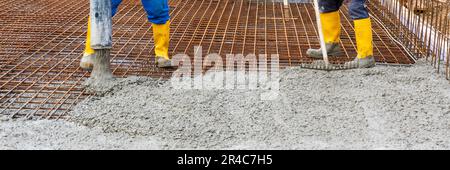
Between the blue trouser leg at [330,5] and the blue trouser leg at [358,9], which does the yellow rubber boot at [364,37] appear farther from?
the blue trouser leg at [330,5]

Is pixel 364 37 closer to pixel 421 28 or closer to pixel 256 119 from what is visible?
pixel 421 28

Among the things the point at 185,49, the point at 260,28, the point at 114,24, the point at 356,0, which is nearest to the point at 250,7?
the point at 260,28

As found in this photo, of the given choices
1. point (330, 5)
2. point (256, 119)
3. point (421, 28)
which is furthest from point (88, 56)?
point (421, 28)

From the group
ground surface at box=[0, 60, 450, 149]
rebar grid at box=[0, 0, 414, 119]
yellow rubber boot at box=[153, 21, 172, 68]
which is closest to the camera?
ground surface at box=[0, 60, 450, 149]

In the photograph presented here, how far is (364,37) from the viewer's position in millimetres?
4285

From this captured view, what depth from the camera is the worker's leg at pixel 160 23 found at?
4176 millimetres

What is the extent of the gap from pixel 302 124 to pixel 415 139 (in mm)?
553

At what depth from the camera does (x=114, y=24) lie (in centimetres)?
570

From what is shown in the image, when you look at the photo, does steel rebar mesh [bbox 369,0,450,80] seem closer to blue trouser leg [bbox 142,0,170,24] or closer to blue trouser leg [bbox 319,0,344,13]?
blue trouser leg [bbox 319,0,344,13]

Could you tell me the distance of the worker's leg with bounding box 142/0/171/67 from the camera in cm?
418

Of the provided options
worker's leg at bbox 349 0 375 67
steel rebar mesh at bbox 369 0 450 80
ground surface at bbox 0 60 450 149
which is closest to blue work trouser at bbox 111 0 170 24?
ground surface at bbox 0 60 450 149

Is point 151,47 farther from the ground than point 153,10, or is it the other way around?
point 153,10

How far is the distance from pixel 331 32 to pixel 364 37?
1.53 ft
